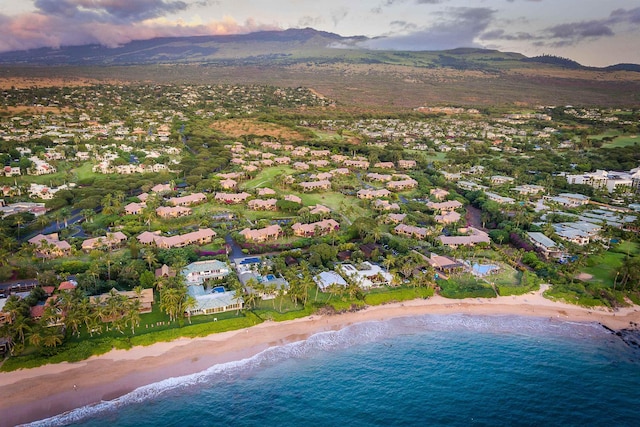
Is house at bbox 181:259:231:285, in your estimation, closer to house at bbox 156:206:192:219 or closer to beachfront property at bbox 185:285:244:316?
beachfront property at bbox 185:285:244:316

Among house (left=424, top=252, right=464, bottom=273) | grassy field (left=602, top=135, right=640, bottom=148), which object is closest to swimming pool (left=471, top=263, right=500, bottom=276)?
house (left=424, top=252, right=464, bottom=273)

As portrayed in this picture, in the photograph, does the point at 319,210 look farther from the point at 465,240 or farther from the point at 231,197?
the point at 465,240

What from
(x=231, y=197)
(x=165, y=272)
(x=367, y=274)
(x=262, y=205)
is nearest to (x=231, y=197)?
(x=231, y=197)

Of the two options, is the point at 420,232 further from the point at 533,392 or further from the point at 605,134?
the point at 605,134

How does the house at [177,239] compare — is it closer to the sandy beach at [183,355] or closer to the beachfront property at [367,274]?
the beachfront property at [367,274]

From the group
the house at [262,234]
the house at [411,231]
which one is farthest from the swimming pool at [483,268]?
the house at [262,234]
